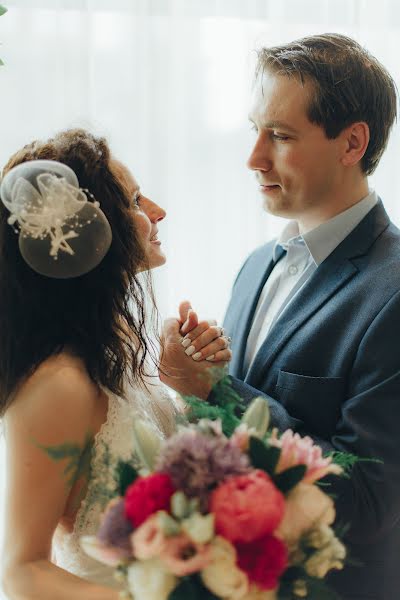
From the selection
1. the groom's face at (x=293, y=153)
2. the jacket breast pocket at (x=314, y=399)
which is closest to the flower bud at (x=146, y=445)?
the jacket breast pocket at (x=314, y=399)

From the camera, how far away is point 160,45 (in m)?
2.39

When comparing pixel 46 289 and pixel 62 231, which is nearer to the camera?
pixel 62 231

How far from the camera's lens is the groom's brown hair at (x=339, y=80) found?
1.72 m

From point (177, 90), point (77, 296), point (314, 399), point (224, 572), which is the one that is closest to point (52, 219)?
point (77, 296)

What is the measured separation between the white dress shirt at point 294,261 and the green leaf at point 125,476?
835 millimetres

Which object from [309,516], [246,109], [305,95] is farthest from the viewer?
[246,109]

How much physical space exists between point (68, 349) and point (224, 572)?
0.58 metres

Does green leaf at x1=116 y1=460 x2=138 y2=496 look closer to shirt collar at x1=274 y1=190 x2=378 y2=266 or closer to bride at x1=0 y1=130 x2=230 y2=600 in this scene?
bride at x1=0 y1=130 x2=230 y2=600

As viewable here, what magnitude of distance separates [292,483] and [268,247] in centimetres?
114

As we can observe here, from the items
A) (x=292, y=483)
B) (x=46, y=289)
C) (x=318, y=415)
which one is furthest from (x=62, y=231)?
(x=318, y=415)

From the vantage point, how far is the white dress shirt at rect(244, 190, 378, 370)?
68.6 inches

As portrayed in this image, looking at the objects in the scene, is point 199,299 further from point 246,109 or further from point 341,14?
point 341,14

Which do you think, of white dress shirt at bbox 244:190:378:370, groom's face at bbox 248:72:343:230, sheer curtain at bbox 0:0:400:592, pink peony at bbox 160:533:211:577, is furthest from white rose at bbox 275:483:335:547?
sheer curtain at bbox 0:0:400:592

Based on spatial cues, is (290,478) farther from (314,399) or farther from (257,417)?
(314,399)
